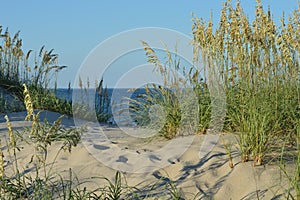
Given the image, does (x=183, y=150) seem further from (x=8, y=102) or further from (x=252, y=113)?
(x=8, y=102)

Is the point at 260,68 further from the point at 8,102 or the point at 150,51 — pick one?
the point at 8,102

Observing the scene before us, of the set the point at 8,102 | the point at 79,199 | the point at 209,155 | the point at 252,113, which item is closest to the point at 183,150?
the point at 209,155

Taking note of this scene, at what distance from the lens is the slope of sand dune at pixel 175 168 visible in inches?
126

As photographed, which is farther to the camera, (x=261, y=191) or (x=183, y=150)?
(x=183, y=150)

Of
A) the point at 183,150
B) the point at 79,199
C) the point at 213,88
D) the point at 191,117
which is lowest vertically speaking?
the point at 79,199

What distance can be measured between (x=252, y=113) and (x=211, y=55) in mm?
1284

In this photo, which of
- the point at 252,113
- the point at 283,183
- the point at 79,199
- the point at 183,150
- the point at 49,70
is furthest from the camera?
the point at 49,70

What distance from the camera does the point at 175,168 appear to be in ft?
12.0

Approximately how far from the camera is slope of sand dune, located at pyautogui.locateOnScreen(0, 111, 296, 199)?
321cm

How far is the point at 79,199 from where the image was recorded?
2.96 metres

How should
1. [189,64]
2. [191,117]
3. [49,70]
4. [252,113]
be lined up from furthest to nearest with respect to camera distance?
[49,70], [189,64], [191,117], [252,113]

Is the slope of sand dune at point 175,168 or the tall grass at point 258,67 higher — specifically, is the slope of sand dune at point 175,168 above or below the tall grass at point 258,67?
below

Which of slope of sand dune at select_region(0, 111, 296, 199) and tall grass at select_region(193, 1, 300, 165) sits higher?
tall grass at select_region(193, 1, 300, 165)

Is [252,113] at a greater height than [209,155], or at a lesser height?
greater
